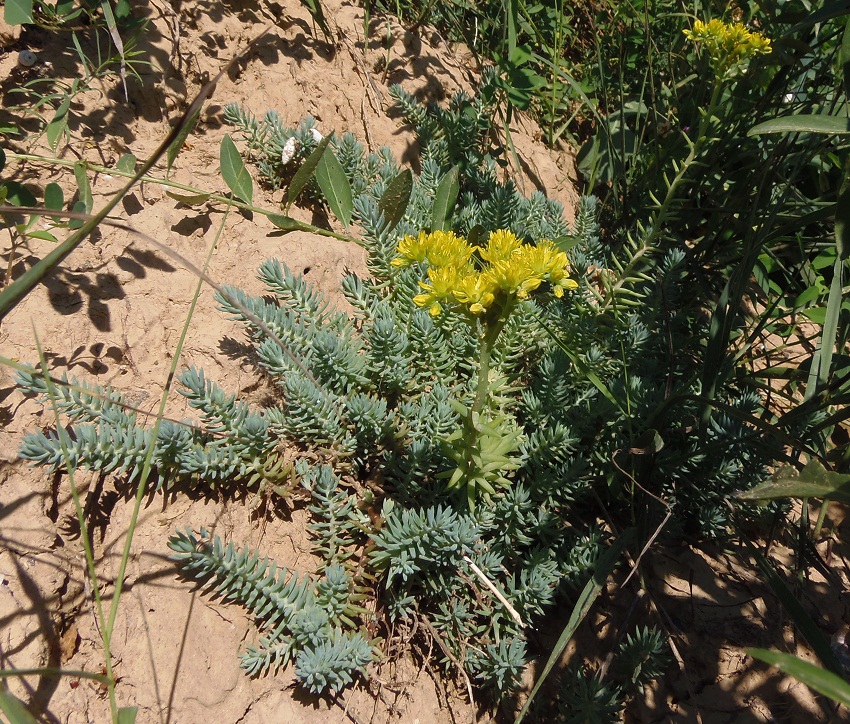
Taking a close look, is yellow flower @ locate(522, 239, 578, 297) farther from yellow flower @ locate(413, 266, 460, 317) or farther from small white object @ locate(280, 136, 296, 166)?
small white object @ locate(280, 136, 296, 166)

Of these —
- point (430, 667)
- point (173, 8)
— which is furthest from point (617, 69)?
point (430, 667)

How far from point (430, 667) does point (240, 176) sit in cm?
174

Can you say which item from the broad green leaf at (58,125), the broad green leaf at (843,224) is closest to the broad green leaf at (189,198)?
the broad green leaf at (58,125)

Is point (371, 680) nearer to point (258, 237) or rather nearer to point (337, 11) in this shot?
point (258, 237)

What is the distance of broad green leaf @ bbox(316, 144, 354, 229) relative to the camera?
2.25 m

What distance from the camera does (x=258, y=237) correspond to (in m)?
2.28

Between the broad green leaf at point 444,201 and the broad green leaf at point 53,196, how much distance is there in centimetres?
127

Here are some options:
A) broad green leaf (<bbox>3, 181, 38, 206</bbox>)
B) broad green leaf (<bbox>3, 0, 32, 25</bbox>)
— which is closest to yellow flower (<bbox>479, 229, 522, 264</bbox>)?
broad green leaf (<bbox>3, 181, 38, 206</bbox>)

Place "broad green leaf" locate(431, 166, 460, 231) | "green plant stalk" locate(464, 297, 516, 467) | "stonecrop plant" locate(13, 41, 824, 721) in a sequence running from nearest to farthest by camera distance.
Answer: "green plant stalk" locate(464, 297, 516, 467)
"stonecrop plant" locate(13, 41, 824, 721)
"broad green leaf" locate(431, 166, 460, 231)

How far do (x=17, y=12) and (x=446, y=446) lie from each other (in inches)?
75.1

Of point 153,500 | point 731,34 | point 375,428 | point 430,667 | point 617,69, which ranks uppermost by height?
point 731,34

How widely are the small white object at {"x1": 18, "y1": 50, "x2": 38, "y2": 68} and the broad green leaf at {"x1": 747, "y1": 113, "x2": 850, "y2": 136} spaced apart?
233cm

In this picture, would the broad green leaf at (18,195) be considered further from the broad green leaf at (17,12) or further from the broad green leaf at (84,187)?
the broad green leaf at (17,12)

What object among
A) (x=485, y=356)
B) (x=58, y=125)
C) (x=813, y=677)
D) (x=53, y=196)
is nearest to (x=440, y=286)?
(x=485, y=356)
